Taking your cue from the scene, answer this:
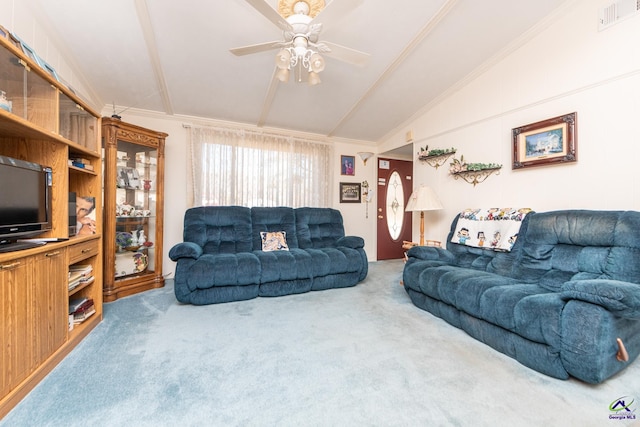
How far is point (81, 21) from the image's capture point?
2084 millimetres

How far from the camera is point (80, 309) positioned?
2.02 meters

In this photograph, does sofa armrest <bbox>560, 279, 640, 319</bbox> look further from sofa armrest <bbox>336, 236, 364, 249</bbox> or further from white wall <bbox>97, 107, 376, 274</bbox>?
white wall <bbox>97, 107, 376, 274</bbox>

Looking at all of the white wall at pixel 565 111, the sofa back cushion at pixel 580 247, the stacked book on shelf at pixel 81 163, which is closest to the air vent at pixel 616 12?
the white wall at pixel 565 111

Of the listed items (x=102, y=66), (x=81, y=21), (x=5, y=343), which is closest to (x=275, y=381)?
(x=5, y=343)

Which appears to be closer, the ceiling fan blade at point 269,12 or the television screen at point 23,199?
the television screen at point 23,199

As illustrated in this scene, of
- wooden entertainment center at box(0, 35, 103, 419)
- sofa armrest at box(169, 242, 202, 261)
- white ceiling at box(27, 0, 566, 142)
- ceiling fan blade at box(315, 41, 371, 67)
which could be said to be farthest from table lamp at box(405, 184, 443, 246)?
wooden entertainment center at box(0, 35, 103, 419)

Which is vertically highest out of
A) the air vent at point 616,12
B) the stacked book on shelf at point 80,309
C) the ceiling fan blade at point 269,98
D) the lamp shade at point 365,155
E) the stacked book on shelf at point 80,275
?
the air vent at point 616,12

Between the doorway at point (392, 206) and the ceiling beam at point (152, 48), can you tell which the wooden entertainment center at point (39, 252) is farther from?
the doorway at point (392, 206)

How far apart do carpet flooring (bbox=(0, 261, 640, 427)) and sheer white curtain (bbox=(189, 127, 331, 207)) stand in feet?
6.57

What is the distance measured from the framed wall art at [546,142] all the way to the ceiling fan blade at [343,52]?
1.85m

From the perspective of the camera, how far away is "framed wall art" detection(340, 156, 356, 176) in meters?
4.79

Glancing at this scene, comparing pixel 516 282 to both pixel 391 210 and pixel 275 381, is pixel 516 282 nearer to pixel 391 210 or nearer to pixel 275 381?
pixel 275 381

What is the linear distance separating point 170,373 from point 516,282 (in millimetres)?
2553

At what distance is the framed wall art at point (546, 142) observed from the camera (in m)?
2.34
